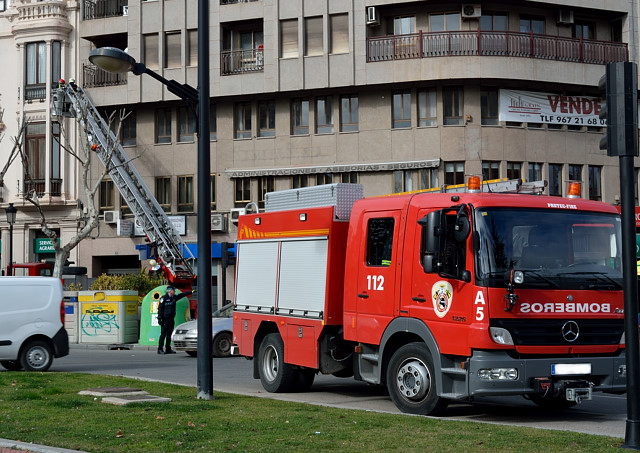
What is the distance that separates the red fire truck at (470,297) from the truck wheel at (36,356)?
752 cm

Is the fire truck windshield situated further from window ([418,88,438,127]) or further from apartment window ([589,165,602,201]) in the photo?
apartment window ([589,165,602,201])

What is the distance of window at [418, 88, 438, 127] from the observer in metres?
37.4

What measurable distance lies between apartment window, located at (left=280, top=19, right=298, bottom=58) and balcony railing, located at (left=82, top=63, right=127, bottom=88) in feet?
23.6

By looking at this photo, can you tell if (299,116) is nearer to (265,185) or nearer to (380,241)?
(265,185)

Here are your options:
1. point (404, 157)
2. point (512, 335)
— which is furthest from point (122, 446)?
point (404, 157)

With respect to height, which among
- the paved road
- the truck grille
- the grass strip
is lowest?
the paved road

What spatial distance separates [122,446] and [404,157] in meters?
29.5

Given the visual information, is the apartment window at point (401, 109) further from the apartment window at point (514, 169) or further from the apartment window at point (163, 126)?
the apartment window at point (163, 126)

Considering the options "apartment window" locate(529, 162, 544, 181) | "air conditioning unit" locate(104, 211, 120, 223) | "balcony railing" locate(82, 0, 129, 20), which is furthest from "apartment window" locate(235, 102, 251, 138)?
"apartment window" locate(529, 162, 544, 181)

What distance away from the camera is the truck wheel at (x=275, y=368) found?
14742 mm

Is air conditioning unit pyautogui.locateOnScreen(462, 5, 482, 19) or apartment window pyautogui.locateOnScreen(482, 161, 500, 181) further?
air conditioning unit pyautogui.locateOnScreen(462, 5, 482, 19)

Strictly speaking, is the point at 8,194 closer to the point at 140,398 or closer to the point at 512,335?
the point at 140,398

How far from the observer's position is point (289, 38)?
38.9 m

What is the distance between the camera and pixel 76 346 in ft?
101
